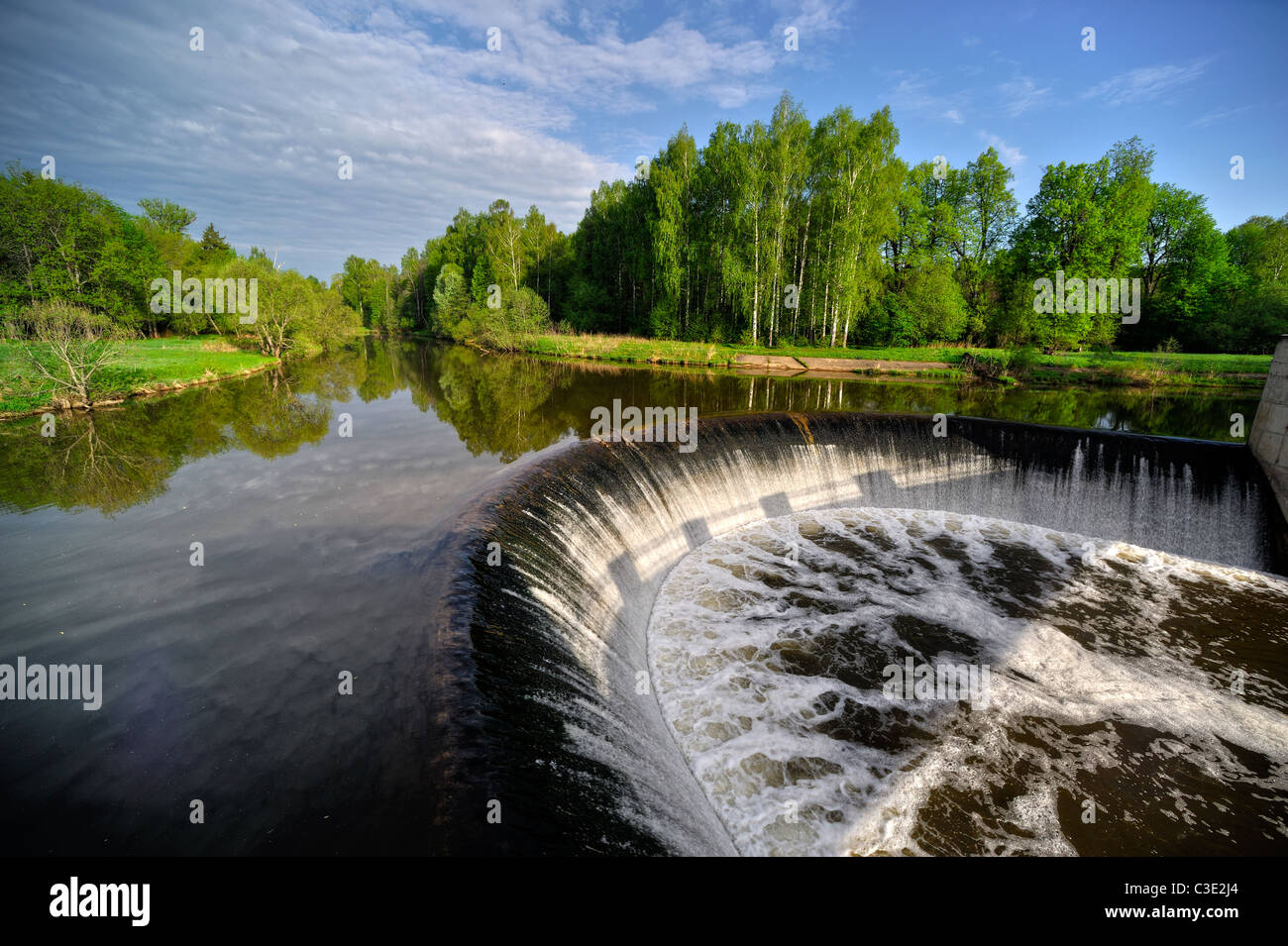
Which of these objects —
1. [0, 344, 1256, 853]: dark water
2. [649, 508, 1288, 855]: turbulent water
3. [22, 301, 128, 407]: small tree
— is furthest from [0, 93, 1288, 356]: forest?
[649, 508, 1288, 855]: turbulent water

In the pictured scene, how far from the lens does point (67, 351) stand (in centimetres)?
1881

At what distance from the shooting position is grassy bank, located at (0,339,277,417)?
18.7 meters

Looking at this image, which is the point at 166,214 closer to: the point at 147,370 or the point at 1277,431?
the point at 147,370

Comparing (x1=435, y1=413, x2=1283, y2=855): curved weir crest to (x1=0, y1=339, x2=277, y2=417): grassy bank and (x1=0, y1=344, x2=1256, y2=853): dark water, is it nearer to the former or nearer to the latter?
(x1=0, y1=344, x2=1256, y2=853): dark water

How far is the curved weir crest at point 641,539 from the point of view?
4371mm

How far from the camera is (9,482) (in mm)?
12008

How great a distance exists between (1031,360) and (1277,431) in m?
21.9

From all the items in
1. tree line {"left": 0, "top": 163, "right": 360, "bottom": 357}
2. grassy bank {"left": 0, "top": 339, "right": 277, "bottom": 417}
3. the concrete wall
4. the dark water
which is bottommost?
the dark water

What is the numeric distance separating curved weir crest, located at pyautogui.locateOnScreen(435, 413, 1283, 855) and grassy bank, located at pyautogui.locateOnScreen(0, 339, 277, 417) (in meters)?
21.6

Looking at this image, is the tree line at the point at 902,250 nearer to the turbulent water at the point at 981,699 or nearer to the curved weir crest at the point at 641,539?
the curved weir crest at the point at 641,539

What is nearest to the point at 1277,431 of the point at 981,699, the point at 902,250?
the point at 981,699
